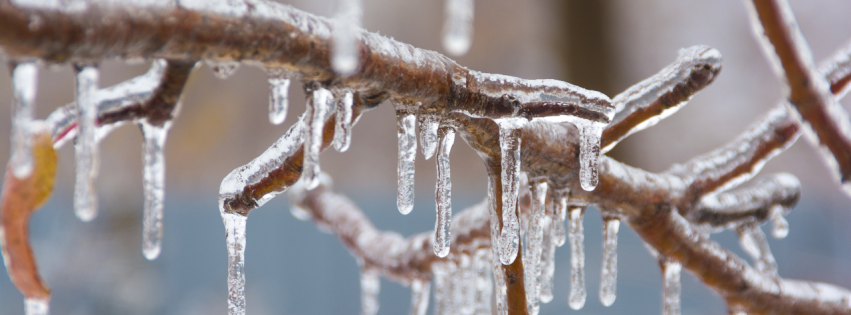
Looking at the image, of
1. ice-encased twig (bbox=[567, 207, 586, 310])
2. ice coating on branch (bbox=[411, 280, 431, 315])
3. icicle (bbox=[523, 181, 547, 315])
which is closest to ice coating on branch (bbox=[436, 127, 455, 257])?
icicle (bbox=[523, 181, 547, 315])

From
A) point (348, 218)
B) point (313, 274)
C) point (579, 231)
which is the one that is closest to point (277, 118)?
point (579, 231)

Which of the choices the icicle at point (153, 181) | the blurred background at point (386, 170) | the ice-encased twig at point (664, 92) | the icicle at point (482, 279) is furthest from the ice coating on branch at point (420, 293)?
the blurred background at point (386, 170)

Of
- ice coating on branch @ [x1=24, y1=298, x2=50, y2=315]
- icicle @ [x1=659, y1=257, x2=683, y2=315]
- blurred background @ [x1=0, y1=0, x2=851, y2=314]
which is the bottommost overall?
ice coating on branch @ [x1=24, y1=298, x2=50, y2=315]

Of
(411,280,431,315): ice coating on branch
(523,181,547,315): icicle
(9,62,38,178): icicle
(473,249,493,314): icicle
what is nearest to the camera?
(9,62,38,178): icicle

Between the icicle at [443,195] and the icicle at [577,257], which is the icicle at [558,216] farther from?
the icicle at [443,195]

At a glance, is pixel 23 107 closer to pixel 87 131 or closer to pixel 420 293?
pixel 87 131

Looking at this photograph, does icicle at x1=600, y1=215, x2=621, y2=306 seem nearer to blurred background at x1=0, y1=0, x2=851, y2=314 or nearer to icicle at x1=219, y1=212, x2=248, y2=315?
icicle at x1=219, y1=212, x2=248, y2=315

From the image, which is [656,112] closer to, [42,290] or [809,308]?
[809,308]
